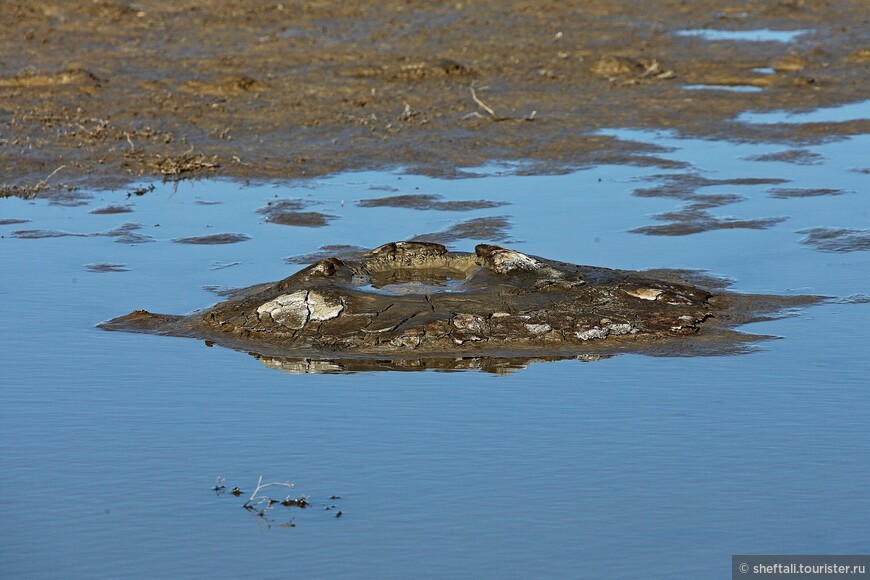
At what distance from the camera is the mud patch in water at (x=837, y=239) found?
13.1 m

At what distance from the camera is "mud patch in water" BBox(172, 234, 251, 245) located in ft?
45.4

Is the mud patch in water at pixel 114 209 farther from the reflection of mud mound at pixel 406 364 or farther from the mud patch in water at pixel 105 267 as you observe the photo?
the reflection of mud mound at pixel 406 364

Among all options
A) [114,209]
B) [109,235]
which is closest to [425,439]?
[109,235]

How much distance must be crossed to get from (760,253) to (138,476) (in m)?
6.76

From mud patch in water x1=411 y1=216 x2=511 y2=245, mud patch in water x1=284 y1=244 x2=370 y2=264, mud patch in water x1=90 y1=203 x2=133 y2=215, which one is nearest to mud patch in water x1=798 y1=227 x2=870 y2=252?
mud patch in water x1=411 y1=216 x2=511 y2=245

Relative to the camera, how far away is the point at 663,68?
22922 mm

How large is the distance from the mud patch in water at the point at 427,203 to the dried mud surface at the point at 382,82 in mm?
1605

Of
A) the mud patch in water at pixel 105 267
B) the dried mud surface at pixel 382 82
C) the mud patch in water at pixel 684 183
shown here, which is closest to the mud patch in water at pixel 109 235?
the mud patch in water at pixel 105 267

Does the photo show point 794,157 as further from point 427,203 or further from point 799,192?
point 427,203

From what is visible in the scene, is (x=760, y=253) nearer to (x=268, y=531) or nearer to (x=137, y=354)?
(x=137, y=354)

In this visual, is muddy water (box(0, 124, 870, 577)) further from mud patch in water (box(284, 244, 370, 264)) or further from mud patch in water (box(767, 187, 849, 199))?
mud patch in water (box(767, 187, 849, 199))

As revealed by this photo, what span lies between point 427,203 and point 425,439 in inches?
288

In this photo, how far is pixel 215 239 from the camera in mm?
13945

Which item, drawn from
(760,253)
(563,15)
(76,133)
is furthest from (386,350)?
(563,15)
